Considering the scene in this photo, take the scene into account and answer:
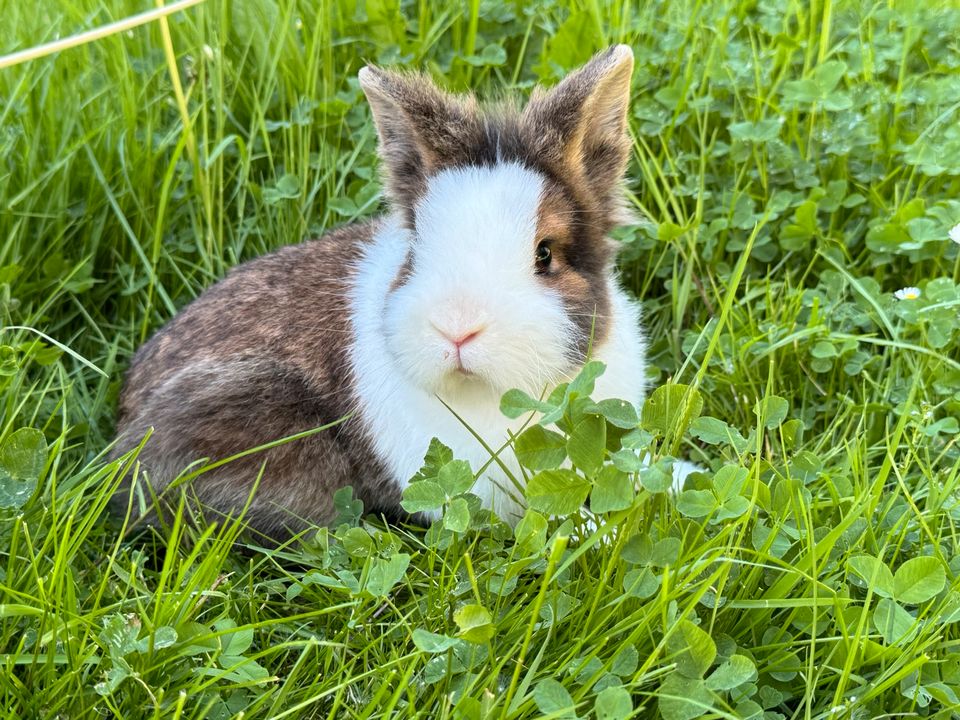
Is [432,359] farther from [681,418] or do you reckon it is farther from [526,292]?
[681,418]

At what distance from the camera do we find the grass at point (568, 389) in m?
2.57

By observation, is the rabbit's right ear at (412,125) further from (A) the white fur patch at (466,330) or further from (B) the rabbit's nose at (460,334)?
(B) the rabbit's nose at (460,334)

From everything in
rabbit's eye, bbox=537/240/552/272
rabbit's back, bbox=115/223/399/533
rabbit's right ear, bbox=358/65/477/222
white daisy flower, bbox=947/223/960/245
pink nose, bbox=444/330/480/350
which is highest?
rabbit's right ear, bbox=358/65/477/222

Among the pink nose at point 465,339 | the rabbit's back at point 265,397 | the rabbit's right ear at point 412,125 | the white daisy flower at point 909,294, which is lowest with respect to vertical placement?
the rabbit's back at point 265,397

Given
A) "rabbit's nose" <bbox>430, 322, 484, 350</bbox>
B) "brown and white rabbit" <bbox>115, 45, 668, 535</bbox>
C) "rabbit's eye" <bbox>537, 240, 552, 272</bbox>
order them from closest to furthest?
"rabbit's nose" <bbox>430, 322, 484, 350</bbox> → "brown and white rabbit" <bbox>115, 45, 668, 535</bbox> → "rabbit's eye" <bbox>537, 240, 552, 272</bbox>

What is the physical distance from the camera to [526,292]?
2.91 metres

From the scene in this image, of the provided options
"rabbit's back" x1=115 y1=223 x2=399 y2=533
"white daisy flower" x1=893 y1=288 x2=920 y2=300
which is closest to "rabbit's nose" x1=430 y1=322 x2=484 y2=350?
"rabbit's back" x1=115 y1=223 x2=399 y2=533

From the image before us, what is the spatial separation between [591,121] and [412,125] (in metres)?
0.55

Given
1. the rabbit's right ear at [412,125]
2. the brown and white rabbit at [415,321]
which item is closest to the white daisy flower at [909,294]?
the brown and white rabbit at [415,321]

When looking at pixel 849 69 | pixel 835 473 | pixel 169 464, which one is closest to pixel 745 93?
pixel 849 69

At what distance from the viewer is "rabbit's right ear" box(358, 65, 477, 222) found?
10.5ft

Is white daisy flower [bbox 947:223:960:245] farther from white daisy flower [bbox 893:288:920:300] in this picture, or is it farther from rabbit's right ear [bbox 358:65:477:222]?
rabbit's right ear [bbox 358:65:477:222]

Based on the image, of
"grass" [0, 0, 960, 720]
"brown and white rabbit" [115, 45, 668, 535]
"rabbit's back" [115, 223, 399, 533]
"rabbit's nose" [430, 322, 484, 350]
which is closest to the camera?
"grass" [0, 0, 960, 720]

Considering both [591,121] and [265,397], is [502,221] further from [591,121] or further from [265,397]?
[265,397]
